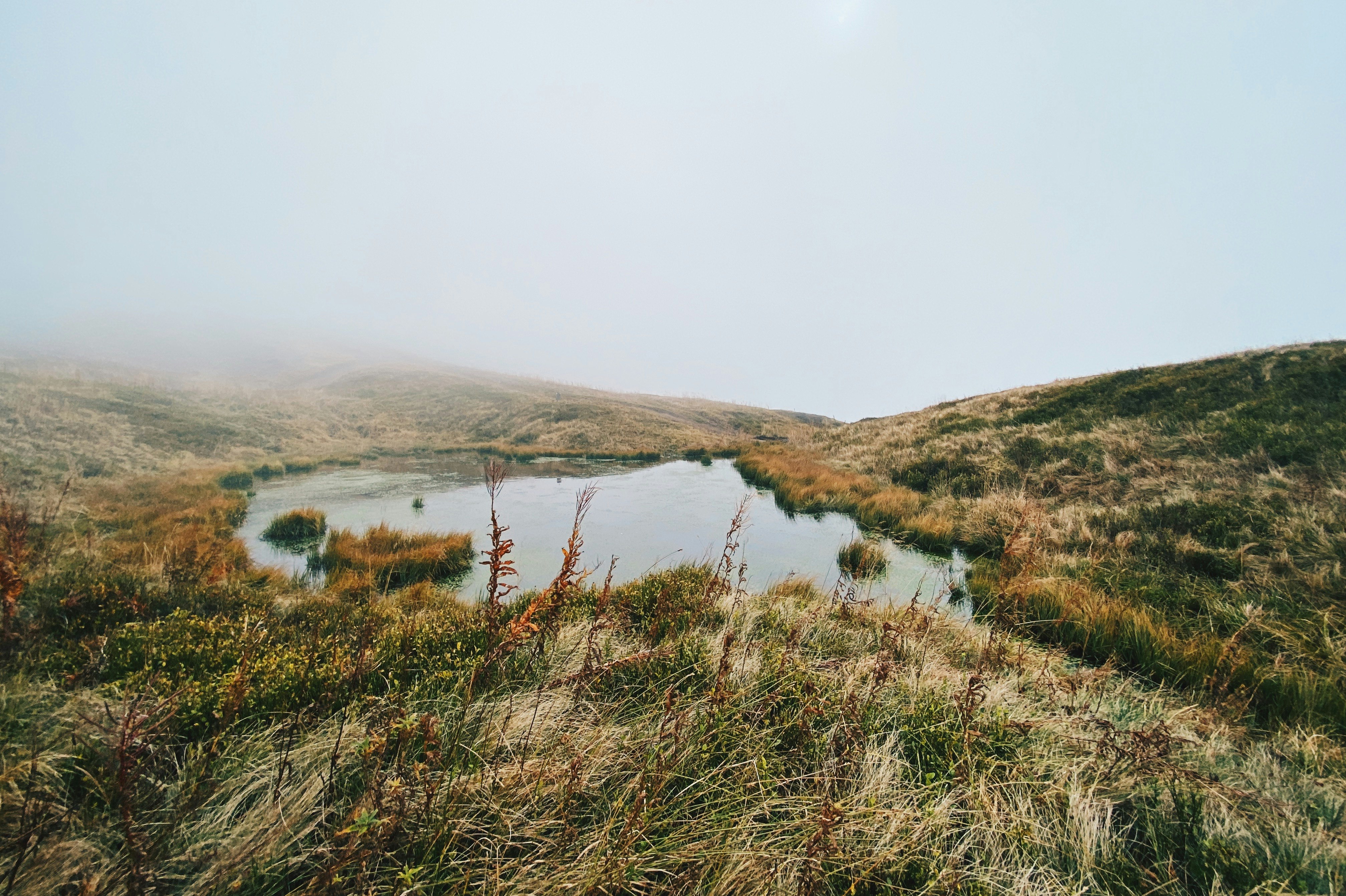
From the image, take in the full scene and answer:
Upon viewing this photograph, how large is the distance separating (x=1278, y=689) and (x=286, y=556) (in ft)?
43.3

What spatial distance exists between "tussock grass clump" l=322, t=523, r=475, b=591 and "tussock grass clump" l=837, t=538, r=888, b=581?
6867 mm

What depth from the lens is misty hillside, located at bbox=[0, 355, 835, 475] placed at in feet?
41.3

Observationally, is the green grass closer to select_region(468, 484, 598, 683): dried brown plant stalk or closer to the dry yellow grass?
select_region(468, 484, 598, 683): dried brown plant stalk

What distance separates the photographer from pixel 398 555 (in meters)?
7.74

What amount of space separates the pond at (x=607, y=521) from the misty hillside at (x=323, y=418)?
12.4ft

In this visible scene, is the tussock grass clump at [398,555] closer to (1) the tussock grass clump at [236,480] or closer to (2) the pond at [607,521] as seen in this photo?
(2) the pond at [607,521]

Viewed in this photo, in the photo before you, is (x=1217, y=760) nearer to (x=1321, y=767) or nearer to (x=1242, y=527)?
(x=1321, y=767)

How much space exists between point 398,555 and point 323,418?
28.6 m

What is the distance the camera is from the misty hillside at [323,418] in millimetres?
12594

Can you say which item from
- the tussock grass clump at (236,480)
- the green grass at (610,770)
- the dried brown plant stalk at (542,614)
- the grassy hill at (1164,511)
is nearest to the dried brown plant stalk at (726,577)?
the green grass at (610,770)

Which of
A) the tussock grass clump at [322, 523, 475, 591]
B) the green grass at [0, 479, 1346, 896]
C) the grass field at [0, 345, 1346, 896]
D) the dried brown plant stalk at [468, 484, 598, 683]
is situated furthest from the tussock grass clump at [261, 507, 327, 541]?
the dried brown plant stalk at [468, 484, 598, 683]

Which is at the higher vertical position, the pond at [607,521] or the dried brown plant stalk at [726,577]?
the dried brown plant stalk at [726,577]

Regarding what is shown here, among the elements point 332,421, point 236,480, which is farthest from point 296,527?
point 332,421

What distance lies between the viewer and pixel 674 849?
211 centimetres
